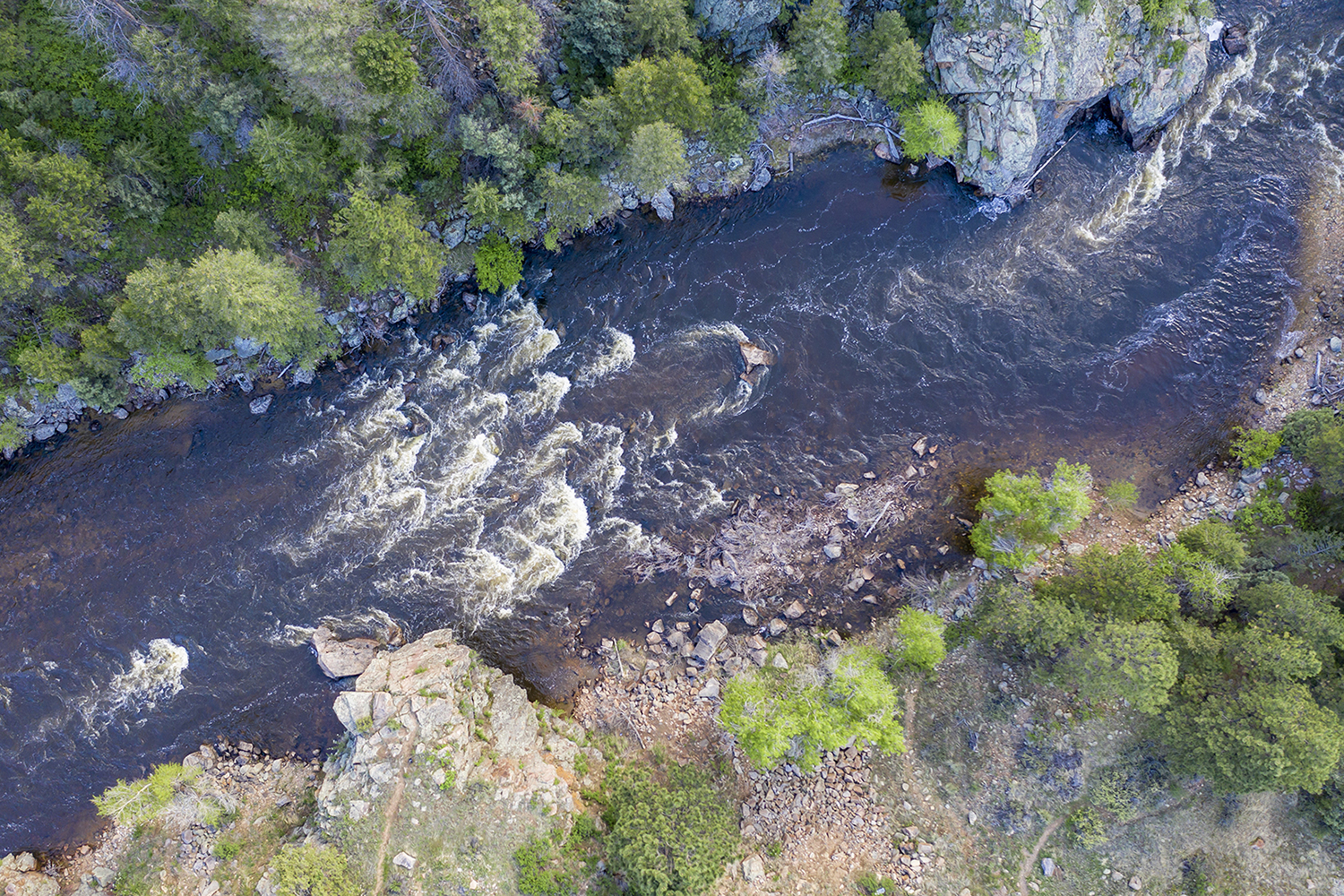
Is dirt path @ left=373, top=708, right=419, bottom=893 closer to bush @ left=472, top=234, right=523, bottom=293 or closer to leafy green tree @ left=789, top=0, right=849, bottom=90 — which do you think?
bush @ left=472, top=234, right=523, bottom=293

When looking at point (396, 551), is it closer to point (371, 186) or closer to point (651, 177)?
point (371, 186)

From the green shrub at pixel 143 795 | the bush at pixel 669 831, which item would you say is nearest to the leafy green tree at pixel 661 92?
the bush at pixel 669 831

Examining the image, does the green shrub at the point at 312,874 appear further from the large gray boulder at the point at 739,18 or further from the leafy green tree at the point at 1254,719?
the large gray boulder at the point at 739,18

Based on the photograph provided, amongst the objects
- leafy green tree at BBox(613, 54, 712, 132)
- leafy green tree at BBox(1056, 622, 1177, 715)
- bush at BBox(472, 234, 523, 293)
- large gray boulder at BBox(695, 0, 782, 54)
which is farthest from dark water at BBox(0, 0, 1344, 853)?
large gray boulder at BBox(695, 0, 782, 54)

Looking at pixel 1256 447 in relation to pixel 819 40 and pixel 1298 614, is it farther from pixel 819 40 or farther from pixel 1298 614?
pixel 819 40

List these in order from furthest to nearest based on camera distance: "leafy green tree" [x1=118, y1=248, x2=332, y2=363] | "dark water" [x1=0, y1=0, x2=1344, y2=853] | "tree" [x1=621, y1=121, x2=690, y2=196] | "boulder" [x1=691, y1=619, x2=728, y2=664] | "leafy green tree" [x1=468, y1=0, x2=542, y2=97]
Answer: "dark water" [x1=0, y1=0, x2=1344, y2=853] < "boulder" [x1=691, y1=619, x2=728, y2=664] < "tree" [x1=621, y1=121, x2=690, y2=196] < "leafy green tree" [x1=118, y1=248, x2=332, y2=363] < "leafy green tree" [x1=468, y1=0, x2=542, y2=97]

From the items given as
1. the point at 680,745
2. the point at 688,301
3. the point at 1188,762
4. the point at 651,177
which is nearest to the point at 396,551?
the point at 680,745
